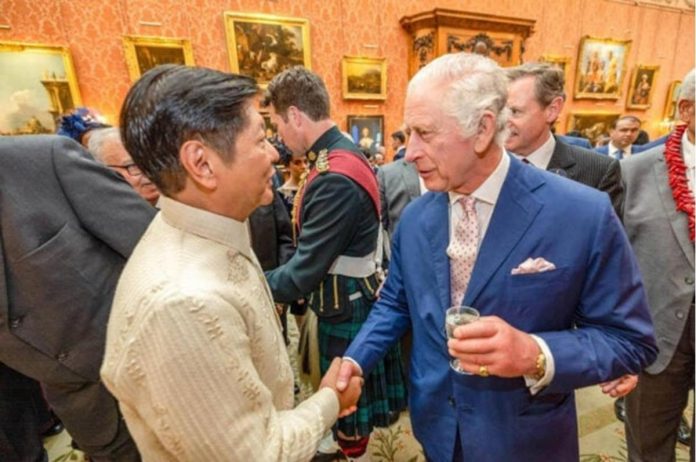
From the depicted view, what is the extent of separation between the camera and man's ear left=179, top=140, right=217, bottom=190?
0.95 meters

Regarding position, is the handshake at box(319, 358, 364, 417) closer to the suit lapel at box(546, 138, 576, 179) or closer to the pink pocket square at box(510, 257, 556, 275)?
the pink pocket square at box(510, 257, 556, 275)

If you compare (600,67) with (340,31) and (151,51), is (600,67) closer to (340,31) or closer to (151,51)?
(340,31)

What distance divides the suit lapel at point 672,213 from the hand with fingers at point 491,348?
136 cm

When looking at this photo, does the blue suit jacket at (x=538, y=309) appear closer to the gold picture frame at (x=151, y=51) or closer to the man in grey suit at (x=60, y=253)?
the man in grey suit at (x=60, y=253)

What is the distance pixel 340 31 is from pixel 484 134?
24.0 ft

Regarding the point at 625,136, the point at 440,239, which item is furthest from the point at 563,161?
the point at 625,136

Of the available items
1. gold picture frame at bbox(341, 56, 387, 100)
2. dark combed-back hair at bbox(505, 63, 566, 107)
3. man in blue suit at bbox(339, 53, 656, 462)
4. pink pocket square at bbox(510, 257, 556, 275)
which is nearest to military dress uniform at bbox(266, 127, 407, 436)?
man in blue suit at bbox(339, 53, 656, 462)

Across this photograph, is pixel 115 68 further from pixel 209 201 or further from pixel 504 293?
pixel 504 293

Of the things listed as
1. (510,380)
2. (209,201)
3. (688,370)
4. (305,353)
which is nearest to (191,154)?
(209,201)

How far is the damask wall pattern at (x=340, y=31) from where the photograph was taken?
227 inches

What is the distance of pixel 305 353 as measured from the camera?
2537mm

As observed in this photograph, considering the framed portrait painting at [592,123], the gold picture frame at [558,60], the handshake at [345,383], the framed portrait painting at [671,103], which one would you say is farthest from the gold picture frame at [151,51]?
the framed portrait painting at [671,103]

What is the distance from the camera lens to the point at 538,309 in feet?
3.95

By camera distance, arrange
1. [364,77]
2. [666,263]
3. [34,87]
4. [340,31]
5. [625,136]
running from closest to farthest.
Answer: [666,263], [34,87], [625,136], [340,31], [364,77]
